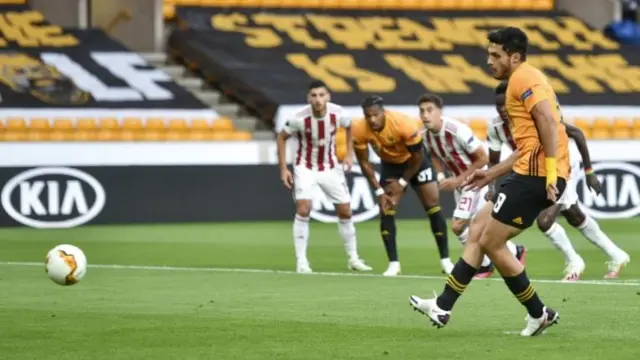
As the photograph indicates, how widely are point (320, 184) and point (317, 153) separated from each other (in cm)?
35

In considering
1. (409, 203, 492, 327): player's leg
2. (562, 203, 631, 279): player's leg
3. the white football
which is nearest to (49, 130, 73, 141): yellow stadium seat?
(562, 203, 631, 279): player's leg

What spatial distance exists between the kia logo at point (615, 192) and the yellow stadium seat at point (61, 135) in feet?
29.3

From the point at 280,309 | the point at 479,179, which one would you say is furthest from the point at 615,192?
the point at 479,179

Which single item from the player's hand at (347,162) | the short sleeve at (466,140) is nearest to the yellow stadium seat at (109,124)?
the player's hand at (347,162)

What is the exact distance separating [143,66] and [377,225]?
829cm

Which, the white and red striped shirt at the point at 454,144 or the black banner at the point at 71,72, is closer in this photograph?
the white and red striped shirt at the point at 454,144

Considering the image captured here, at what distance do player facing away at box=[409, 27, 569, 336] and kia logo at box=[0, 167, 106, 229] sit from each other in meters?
14.0

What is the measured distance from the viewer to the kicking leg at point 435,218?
50.8 feet

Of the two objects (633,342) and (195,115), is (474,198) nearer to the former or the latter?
(633,342)

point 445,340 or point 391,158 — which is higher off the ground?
point 445,340

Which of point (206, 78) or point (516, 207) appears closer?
point (516, 207)

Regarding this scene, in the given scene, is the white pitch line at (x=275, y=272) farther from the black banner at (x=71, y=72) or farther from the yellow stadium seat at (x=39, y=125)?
the black banner at (x=71, y=72)

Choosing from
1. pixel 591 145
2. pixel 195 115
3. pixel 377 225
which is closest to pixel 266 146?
pixel 195 115

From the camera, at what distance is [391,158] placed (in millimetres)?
16016
